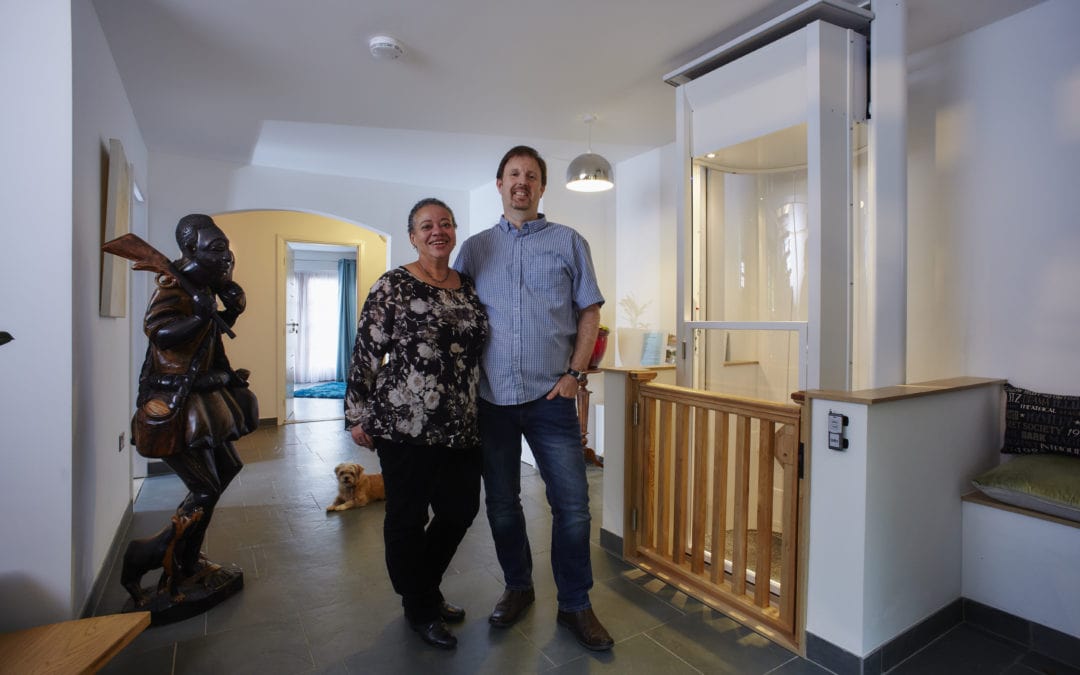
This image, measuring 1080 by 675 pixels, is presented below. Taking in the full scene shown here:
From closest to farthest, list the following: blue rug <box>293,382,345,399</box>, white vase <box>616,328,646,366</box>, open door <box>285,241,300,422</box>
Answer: white vase <box>616,328,646,366</box>
open door <box>285,241,300,422</box>
blue rug <box>293,382,345,399</box>

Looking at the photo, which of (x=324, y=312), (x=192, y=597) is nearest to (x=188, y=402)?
(x=192, y=597)

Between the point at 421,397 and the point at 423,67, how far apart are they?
1.91 m

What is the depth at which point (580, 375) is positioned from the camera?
2037mm

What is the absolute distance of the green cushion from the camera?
6.42 ft

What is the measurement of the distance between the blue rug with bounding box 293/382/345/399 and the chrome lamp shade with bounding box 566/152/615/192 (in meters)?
5.70

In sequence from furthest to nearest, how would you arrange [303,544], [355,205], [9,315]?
[355,205]
[303,544]
[9,315]

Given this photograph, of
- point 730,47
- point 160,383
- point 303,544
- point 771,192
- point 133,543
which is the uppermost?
point 730,47

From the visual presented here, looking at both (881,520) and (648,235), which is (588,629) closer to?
(881,520)

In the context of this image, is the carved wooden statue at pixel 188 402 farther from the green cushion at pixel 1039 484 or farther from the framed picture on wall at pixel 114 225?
the green cushion at pixel 1039 484

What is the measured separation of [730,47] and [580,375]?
5.47ft

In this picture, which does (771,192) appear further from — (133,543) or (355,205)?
(355,205)

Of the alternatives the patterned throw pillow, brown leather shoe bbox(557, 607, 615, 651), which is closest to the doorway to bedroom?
brown leather shoe bbox(557, 607, 615, 651)

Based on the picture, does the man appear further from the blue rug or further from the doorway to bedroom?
the doorway to bedroom

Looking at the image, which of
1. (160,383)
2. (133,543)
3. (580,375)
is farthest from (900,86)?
(133,543)
